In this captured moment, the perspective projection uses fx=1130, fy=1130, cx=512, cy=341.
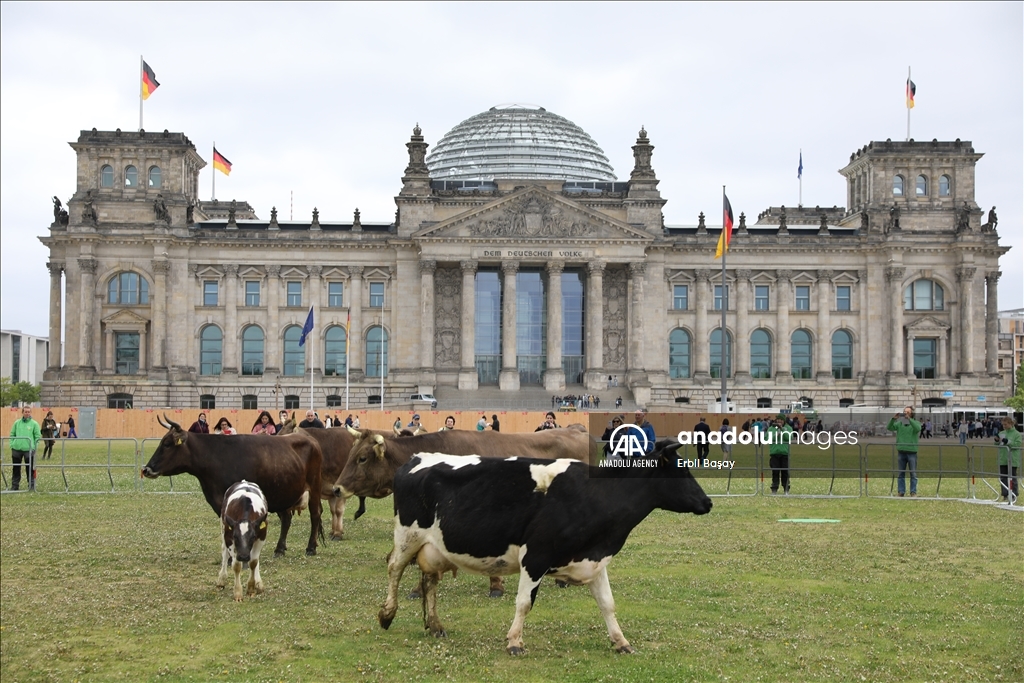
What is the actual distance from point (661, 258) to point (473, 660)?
266 feet

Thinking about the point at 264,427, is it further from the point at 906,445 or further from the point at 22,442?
the point at 906,445

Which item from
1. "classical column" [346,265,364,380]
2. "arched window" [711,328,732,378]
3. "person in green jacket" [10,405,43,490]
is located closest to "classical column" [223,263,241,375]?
"classical column" [346,265,364,380]

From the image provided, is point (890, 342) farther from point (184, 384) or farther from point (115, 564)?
point (115, 564)

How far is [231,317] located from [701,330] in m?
38.3

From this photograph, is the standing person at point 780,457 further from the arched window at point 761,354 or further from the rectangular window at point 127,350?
the rectangular window at point 127,350

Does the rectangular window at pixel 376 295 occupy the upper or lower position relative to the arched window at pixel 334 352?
upper

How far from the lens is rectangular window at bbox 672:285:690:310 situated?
93.4 metres

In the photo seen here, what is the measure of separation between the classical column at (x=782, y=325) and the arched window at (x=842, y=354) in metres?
3.97

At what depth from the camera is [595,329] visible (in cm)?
8981

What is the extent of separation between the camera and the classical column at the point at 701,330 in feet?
302

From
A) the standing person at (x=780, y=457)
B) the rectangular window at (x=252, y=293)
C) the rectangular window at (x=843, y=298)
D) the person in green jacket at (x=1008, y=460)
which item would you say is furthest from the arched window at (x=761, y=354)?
the person in green jacket at (x=1008, y=460)

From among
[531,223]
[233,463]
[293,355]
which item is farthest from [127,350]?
[233,463]

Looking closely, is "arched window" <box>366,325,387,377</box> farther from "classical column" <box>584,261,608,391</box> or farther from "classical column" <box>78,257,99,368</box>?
"classical column" <box>78,257,99,368</box>

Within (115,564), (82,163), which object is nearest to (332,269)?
(82,163)
